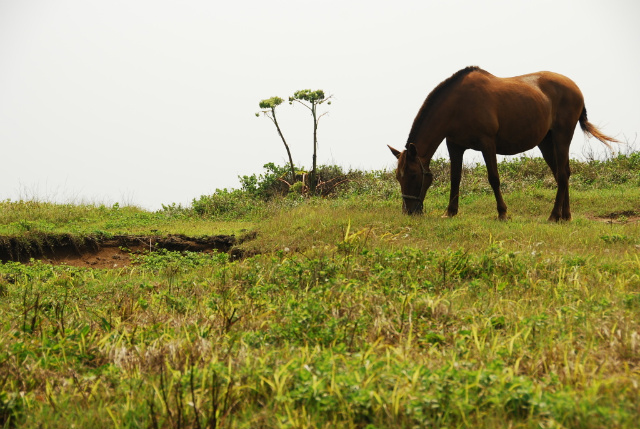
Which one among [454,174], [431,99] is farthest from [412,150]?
[454,174]

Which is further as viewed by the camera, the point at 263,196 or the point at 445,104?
the point at 263,196

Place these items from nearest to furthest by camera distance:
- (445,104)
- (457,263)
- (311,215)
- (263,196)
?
(457,263) → (445,104) → (311,215) → (263,196)

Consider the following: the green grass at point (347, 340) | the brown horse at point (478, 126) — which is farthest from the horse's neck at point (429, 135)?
the green grass at point (347, 340)

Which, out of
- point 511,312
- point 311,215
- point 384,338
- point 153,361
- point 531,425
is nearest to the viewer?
point 531,425

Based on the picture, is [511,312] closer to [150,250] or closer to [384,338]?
[384,338]

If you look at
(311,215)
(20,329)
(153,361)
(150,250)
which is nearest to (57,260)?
(150,250)

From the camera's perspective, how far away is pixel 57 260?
1077 cm

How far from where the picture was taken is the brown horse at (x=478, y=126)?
32.5 ft

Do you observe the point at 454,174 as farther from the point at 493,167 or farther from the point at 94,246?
the point at 94,246

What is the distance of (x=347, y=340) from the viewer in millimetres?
4340

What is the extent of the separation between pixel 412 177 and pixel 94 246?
623 centimetres

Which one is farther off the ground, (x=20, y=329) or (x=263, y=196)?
(x=263, y=196)

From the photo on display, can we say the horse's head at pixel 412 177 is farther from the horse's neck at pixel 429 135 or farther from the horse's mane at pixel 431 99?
the horse's mane at pixel 431 99

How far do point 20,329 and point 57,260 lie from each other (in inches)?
248
